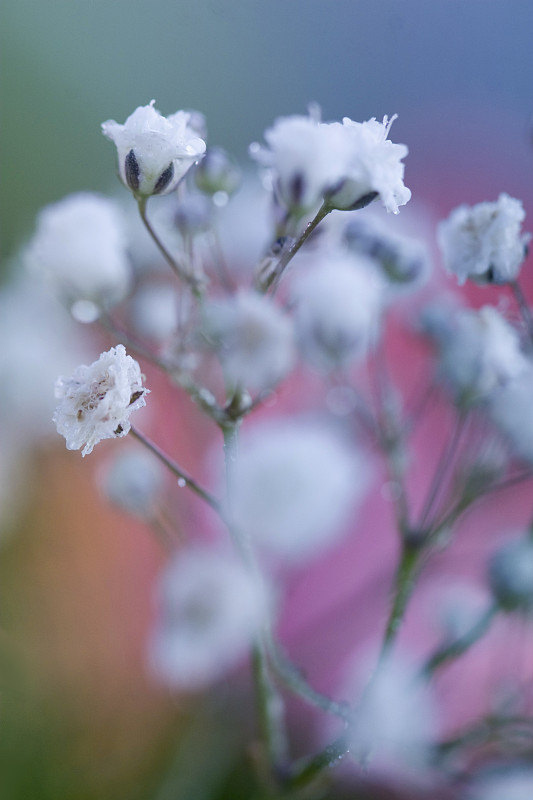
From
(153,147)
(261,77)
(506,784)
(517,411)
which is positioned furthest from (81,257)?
(261,77)

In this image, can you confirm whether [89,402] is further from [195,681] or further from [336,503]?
[195,681]

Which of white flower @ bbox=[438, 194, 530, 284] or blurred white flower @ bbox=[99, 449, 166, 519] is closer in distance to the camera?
white flower @ bbox=[438, 194, 530, 284]

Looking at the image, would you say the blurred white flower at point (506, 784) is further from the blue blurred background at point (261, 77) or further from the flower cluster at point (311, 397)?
the blue blurred background at point (261, 77)

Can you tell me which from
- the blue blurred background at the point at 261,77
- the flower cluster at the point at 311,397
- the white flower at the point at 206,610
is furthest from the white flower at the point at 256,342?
the blue blurred background at the point at 261,77

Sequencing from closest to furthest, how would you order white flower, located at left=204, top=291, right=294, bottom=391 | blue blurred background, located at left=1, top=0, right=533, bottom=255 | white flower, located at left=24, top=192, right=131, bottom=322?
white flower, located at left=204, top=291, right=294, bottom=391, white flower, located at left=24, top=192, right=131, bottom=322, blue blurred background, located at left=1, top=0, right=533, bottom=255

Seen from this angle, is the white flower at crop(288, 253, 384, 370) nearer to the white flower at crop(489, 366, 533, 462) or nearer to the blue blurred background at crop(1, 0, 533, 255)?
the white flower at crop(489, 366, 533, 462)

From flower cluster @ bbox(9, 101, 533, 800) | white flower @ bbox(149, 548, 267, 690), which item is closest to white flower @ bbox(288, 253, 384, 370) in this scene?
flower cluster @ bbox(9, 101, 533, 800)
